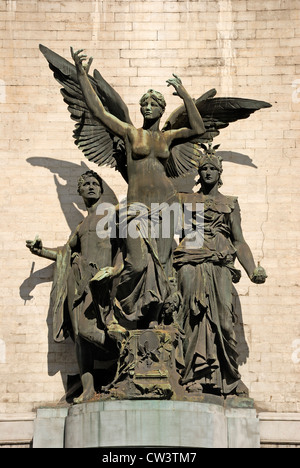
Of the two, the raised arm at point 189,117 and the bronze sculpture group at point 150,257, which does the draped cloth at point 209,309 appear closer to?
the bronze sculpture group at point 150,257

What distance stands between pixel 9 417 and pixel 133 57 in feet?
13.1

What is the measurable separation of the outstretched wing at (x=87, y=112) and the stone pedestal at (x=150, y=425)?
8.04 feet

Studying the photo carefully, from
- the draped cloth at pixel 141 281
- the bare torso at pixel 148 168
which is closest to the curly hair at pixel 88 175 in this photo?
the bare torso at pixel 148 168

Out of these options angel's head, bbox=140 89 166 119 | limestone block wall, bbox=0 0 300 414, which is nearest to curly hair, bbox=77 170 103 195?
limestone block wall, bbox=0 0 300 414

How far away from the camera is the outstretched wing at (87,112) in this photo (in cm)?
1358

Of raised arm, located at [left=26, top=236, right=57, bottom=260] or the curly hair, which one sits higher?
the curly hair

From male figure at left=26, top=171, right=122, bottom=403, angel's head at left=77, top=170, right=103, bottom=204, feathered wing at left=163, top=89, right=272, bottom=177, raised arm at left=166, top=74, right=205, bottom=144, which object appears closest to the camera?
male figure at left=26, top=171, right=122, bottom=403

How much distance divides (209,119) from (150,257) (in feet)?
5.93

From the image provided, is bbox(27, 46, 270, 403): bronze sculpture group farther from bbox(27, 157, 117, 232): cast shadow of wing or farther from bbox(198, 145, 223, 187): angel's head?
bbox(27, 157, 117, 232): cast shadow of wing

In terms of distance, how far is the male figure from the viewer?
12.9 m

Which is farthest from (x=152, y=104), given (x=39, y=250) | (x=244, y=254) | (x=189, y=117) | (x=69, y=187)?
(x=39, y=250)

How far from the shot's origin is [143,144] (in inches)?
520

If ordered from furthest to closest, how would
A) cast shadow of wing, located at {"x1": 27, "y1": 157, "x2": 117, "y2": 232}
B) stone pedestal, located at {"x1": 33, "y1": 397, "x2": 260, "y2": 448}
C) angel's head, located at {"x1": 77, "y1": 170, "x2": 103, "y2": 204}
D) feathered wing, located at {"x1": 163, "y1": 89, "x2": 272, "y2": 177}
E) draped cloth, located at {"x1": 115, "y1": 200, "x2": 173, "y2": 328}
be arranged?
cast shadow of wing, located at {"x1": 27, "y1": 157, "x2": 117, "y2": 232} < feathered wing, located at {"x1": 163, "y1": 89, "x2": 272, "y2": 177} < angel's head, located at {"x1": 77, "y1": 170, "x2": 103, "y2": 204} < draped cloth, located at {"x1": 115, "y1": 200, "x2": 173, "y2": 328} < stone pedestal, located at {"x1": 33, "y1": 397, "x2": 260, "y2": 448}
